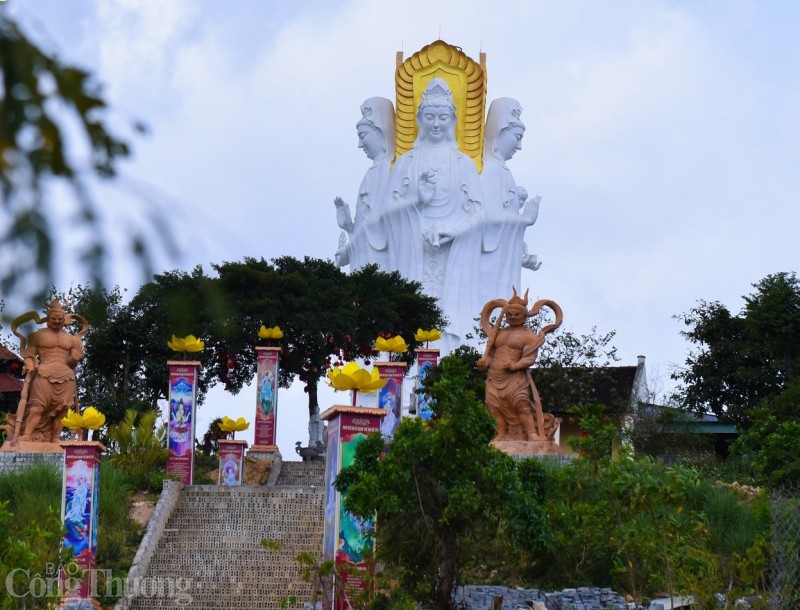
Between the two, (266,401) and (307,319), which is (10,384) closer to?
(307,319)

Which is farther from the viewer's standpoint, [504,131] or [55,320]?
[504,131]

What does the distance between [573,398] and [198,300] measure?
20.4m

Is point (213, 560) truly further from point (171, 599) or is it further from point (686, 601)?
point (686, 601)

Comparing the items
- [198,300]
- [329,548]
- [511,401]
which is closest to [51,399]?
[511,401]

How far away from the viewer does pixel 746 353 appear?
2556cm

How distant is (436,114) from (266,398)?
1217 centimetres

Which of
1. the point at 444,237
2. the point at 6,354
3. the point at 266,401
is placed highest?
the point at 444,237

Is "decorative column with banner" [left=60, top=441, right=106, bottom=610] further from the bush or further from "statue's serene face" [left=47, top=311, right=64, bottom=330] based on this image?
"statue's serene face" [left=47, top=311, right=64, bottom=330]

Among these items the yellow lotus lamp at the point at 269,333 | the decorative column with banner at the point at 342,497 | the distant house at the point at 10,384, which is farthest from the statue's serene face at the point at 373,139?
→ the decorative column with banner at the point at 342,497

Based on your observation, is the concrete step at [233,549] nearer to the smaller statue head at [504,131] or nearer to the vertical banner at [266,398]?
the vertical banner at [266,398]

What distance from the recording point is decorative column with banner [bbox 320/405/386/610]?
11242 mm

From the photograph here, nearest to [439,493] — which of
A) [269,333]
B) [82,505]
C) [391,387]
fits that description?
[82,505]

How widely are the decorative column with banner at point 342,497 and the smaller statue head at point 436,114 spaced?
2050 cm

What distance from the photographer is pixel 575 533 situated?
12781mm
